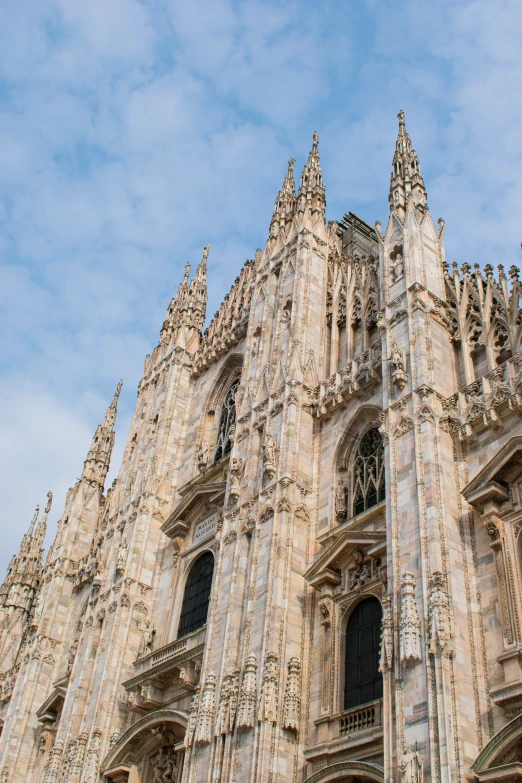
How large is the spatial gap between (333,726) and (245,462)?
777 centimetres

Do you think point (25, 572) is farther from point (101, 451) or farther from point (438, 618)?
point (438, 618)

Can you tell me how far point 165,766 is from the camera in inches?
778

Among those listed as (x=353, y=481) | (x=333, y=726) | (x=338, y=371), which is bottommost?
(x=333, y=726)

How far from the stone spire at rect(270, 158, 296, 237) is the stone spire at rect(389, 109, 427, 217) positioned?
19.2ft

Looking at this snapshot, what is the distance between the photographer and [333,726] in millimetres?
15609

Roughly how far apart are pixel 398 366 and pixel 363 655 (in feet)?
19.6

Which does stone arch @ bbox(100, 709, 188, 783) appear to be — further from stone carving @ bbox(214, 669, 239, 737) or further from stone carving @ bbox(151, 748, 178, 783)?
stone carving @ bbox(214, 669, 239, 737)

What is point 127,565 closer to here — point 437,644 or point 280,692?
point 280,692

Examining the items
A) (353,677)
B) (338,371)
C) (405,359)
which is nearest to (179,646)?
(353,677)

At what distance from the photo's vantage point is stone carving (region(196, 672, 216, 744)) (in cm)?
1714

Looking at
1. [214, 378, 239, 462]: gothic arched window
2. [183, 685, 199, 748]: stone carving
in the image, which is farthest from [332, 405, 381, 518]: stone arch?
[214, 378, 239, 462]: gothic arched window

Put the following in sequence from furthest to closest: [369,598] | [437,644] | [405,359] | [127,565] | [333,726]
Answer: [127,565], [405,359], [369,598], [333,726], [437,644]

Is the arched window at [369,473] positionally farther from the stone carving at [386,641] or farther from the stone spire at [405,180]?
the stone spire at [405,180]

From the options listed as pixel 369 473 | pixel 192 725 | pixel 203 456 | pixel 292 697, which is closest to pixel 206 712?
pixel 192 725
